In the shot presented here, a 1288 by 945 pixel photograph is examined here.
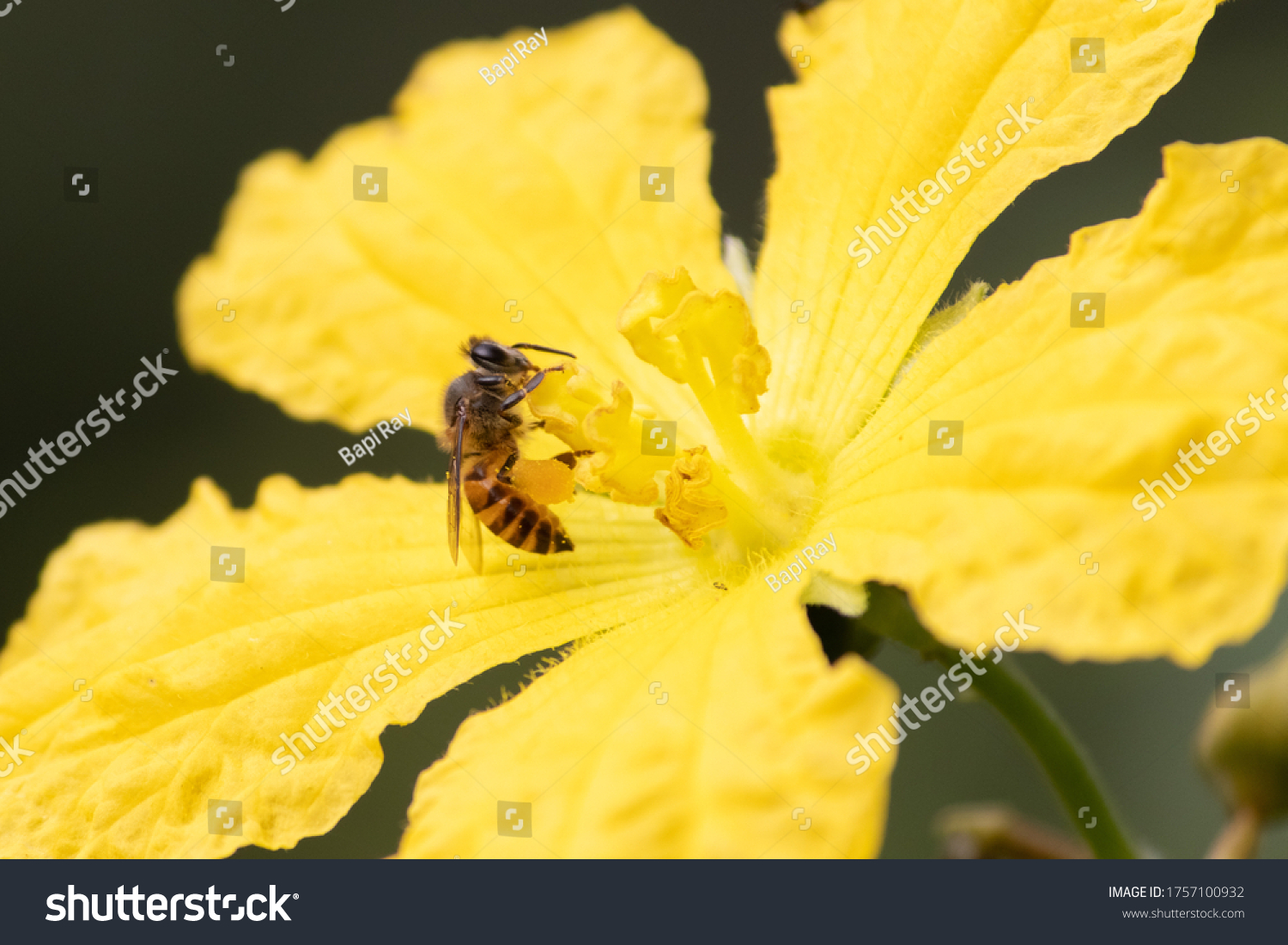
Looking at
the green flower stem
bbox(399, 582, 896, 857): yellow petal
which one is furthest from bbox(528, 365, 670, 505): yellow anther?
the green flower stem

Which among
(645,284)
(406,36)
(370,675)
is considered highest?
(406,36)

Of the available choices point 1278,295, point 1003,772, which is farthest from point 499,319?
point 1003,772

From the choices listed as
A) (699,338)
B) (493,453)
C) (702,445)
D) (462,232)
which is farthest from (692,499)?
(462,232)

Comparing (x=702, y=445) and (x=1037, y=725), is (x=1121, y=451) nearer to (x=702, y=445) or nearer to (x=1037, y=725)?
(x=1037, y=725)

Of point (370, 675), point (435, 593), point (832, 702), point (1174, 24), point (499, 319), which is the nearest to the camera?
point (832, 702)

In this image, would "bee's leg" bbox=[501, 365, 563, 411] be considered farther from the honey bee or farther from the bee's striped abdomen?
the bee's striped abdomen

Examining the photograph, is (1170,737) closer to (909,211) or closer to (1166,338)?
(909,211)

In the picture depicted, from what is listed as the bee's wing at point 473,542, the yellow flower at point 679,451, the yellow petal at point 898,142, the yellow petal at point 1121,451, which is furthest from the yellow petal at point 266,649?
the yellow petal at point 1121,451

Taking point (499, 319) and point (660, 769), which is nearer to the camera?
point (660, 769)
